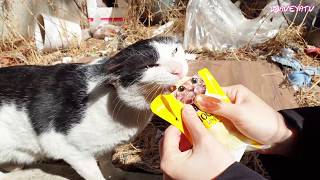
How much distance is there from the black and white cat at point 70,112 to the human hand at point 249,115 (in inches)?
16.1

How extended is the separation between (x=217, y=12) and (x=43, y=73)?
170cm

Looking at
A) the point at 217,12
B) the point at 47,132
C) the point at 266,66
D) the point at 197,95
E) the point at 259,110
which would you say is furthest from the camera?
the point at 217,12

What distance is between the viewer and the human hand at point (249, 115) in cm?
123

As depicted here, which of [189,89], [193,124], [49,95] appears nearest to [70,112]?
[49,95]

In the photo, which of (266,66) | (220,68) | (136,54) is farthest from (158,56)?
(266,66)

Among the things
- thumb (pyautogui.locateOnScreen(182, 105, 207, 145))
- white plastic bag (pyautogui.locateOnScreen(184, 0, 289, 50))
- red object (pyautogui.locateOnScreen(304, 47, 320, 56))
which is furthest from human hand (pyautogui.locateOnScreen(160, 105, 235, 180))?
red object (pyautogui.locateOnScreen(304, 47, 320, 56))

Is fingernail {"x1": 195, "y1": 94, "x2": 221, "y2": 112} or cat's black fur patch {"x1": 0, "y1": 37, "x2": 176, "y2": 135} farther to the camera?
cat's black fur patch {"x1": 0, "y1": 37, "x2": 176, "y2": 135}

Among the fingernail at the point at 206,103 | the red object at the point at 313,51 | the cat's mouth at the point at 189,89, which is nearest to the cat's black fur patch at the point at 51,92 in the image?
the cat's mouth at the point at 189,89

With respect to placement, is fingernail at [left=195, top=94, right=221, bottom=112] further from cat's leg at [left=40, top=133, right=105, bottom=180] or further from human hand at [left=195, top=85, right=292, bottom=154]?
cat's leg at [left=40, top=133, right=105, bottom=180]

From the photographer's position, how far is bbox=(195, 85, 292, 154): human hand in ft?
4.04

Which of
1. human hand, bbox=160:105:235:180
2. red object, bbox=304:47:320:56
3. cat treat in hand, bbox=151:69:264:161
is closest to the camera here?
human hand, bbox=160:105:235:180

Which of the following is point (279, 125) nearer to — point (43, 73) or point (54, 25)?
point (43, 73)

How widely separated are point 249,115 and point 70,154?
0.90 m

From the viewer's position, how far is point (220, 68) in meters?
2.80
